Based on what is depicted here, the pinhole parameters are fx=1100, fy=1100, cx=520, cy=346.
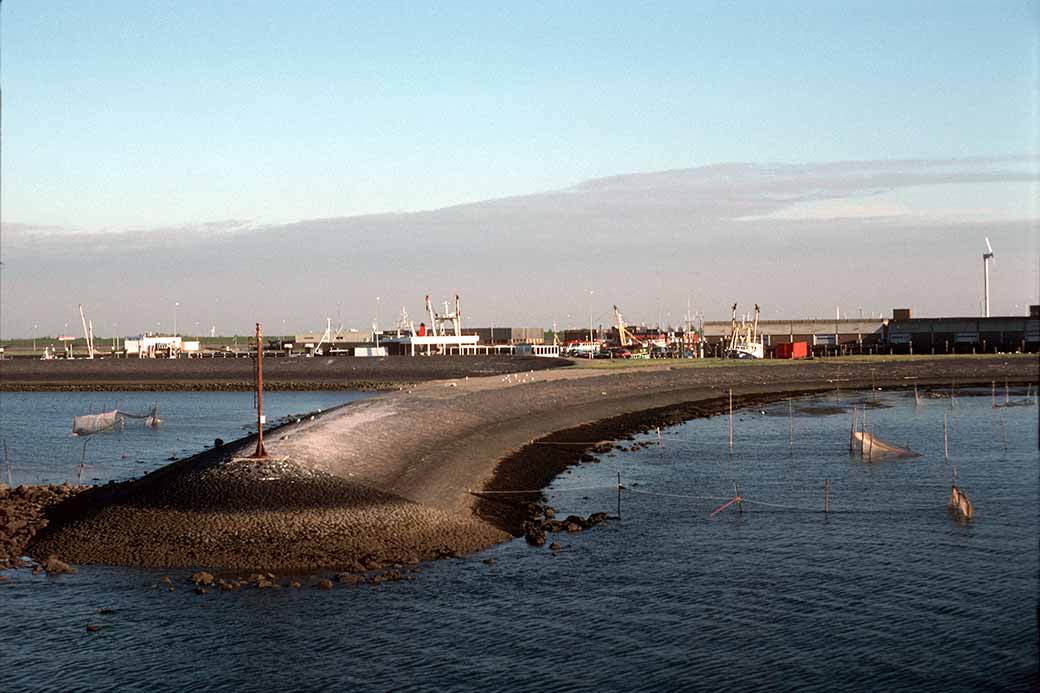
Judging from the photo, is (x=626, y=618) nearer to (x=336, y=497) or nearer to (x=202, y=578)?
(x=202, y=578)

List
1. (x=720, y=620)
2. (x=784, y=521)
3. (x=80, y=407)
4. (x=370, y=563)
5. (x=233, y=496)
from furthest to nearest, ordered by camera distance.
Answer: (x=80, y=407), (x=784, y=521), (x=233, y=496), (x=370, y=563), (x=720, y=620)

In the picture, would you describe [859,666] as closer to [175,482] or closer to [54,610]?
[54,610]

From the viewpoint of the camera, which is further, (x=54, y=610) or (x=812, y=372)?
(x=812, y=372)

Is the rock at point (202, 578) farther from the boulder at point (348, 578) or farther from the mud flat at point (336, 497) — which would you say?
the boulder at point (348, 578)

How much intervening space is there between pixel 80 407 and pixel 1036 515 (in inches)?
4885

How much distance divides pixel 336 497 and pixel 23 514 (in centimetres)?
1507

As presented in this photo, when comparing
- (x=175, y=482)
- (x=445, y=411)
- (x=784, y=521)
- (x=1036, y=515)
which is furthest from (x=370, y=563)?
(x=445, y=411)

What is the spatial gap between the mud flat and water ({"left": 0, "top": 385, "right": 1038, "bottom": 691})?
2.74m

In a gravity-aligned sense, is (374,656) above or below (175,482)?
below

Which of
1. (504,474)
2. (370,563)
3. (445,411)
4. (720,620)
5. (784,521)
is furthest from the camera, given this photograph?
(445,411)

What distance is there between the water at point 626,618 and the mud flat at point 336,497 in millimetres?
2743

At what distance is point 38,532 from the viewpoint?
156 ft

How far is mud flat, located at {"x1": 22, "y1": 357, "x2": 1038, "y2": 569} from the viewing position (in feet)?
143

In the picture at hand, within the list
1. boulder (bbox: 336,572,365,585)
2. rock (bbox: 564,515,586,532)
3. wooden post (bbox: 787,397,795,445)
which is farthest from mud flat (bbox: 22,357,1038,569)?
wooden post (bbox: 787,397,795,445)
